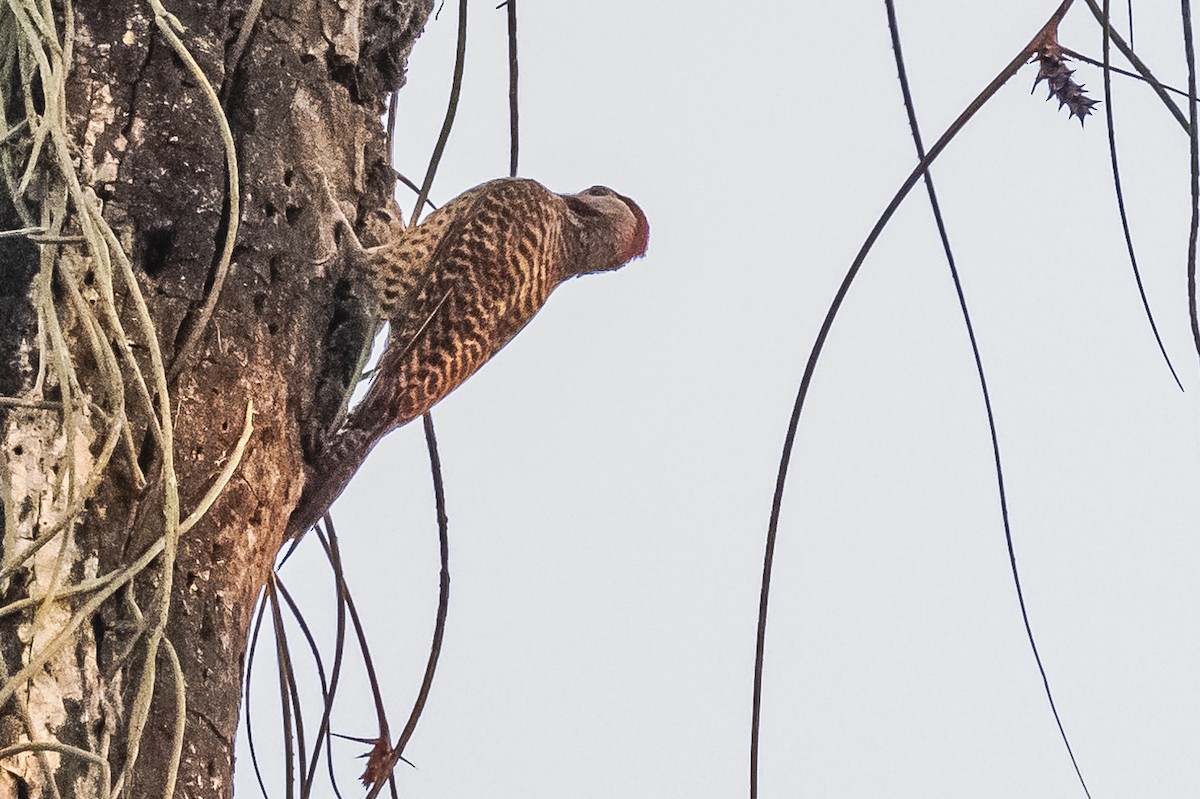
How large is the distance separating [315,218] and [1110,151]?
2.88ft

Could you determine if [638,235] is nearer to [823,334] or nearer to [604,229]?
[604,229]

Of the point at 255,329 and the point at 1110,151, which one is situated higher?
the point at 1110,151

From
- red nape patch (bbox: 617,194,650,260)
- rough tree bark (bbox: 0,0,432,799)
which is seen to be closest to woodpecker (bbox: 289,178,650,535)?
rough tree bark (bbox: 0,0,432,799)

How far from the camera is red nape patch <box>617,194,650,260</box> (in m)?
3.06

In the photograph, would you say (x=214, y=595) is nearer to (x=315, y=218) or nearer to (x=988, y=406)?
(x=315, y=218)

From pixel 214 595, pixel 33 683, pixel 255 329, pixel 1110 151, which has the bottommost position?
pixel 33 683

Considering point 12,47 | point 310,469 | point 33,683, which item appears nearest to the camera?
point 33,683

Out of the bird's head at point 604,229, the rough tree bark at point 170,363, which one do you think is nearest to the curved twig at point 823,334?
the rough tree bark at point 170,363

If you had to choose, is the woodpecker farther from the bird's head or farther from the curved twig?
the curved twig

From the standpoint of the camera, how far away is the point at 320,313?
5.24ft

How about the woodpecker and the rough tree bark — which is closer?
the rough tree bark

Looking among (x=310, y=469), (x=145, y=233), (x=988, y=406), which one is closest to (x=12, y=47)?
(x=145, y=233)

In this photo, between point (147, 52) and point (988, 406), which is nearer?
point (147, 52)

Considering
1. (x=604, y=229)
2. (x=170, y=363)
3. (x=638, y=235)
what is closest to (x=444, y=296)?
(x=170, y=363)
